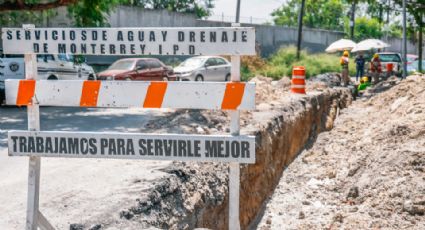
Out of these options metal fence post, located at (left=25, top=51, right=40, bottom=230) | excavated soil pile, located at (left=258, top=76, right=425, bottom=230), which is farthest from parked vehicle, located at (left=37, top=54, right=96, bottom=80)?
metal fence post, located at (left=25, top=51, right=40, bottom=230)

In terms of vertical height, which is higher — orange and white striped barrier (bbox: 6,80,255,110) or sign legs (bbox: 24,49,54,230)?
orange and white striped barrier (bbox: 6,80,255,110)

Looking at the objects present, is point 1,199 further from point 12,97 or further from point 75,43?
point 75,43

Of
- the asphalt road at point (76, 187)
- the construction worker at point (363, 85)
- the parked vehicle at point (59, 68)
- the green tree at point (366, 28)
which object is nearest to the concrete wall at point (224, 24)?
the construction worker at point (363, 85)

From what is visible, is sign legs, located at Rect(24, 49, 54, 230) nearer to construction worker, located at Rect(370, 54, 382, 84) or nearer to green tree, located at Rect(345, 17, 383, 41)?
construction worker, located at Rect(370, 54, 382, 84)

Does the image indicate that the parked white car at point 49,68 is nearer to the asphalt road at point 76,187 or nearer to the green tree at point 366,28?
the asphalt road at point 76,187

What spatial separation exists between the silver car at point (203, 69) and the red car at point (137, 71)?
85 cm

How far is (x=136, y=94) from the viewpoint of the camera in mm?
4430

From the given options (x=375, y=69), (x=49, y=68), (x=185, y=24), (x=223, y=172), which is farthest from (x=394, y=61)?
(x=223, y=172)

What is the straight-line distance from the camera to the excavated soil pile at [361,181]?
7645mm

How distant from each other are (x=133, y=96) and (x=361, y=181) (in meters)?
5.97

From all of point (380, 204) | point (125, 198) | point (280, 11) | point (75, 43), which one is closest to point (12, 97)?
point (75, 43)

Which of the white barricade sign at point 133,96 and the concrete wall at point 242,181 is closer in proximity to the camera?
the white barricade sign at point 133,96

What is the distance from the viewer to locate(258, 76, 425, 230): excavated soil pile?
25.1 ft

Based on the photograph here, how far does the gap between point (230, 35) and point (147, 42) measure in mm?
703
